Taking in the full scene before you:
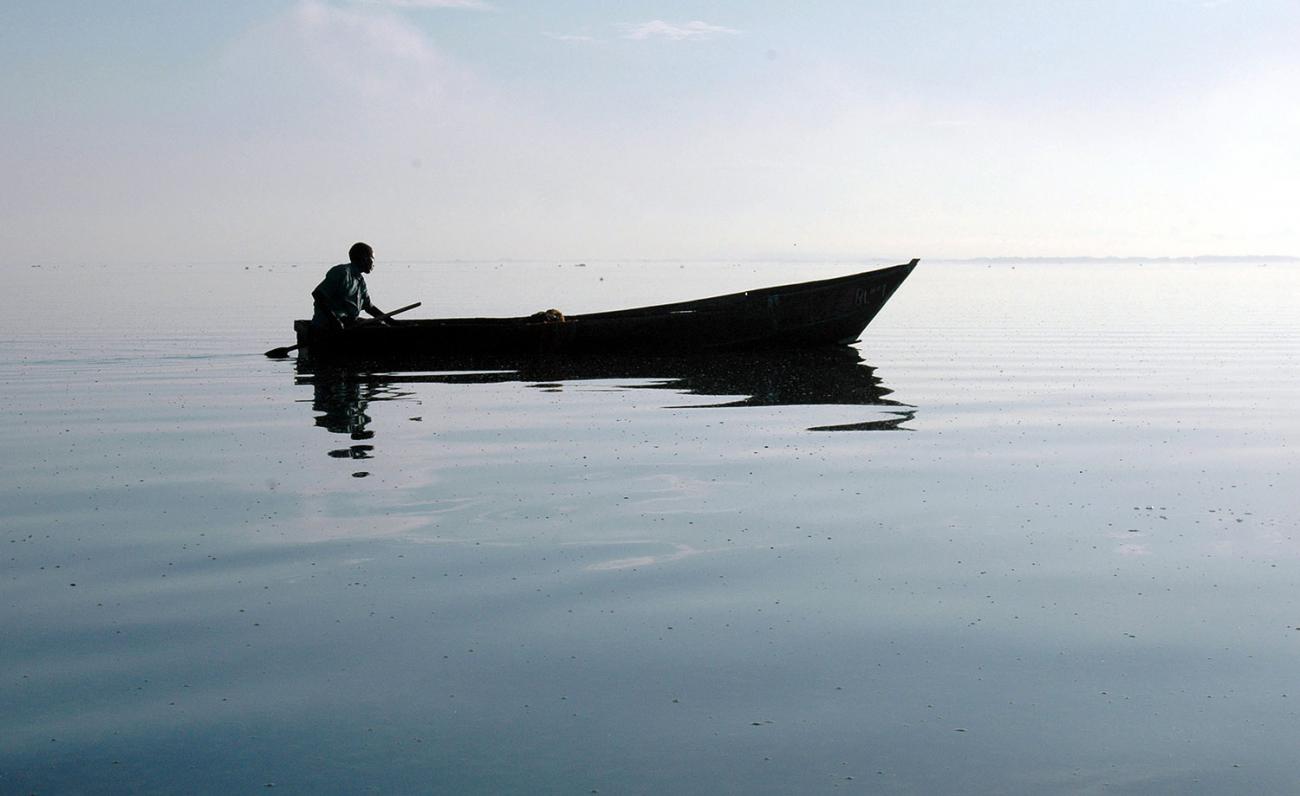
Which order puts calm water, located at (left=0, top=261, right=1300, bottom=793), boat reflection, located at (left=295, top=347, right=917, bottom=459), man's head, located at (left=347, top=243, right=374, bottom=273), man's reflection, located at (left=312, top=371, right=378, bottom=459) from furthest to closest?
man's head, located at (left=347, top=243, right=374, bottom=273), boat reflection, located at (left=295, top=347, right=917, bottom=459), man's reflection, located at (left=312, top=371, right=378, bottom=459), calm water, located at (left=0, top=261, right=1300, bottom=793)

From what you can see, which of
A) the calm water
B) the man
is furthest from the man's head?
the calm water

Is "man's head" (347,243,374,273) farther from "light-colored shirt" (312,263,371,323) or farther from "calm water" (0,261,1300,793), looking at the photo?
"calm water" (0,261,1300,793)

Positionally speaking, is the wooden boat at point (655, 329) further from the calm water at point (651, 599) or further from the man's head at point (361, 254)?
the calm water at point (651, 599)

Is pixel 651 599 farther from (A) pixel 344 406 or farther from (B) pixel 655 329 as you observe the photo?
(B) pixel 655 329

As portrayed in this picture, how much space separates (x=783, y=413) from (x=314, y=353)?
9.54 meters

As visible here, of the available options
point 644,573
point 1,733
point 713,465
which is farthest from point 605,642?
point 713,465

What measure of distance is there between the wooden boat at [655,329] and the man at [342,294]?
0.68 feet

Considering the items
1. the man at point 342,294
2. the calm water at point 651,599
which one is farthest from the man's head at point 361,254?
the calm water at point 651,599

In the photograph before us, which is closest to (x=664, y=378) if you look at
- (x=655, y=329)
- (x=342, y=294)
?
(x=655, y=329)

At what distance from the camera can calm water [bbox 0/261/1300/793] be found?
16.2 ft

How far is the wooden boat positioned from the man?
21 cm

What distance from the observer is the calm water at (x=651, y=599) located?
16.2 ft

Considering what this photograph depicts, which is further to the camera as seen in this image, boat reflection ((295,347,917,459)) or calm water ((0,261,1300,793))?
boat reflection ((295,347,917,459))

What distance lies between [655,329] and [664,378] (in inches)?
118
